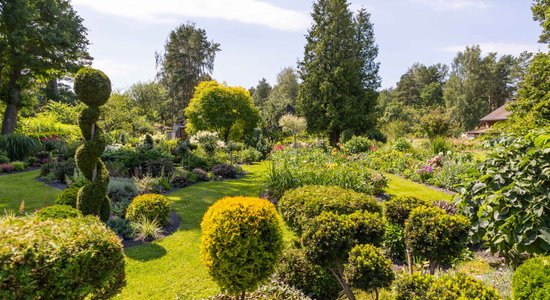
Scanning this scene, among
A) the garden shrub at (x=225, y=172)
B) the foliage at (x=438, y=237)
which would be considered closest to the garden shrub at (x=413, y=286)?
the foliage at (x=438, y=237)

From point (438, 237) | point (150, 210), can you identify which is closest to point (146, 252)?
point (150, 210)

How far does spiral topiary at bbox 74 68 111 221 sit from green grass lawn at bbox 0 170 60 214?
208 cm

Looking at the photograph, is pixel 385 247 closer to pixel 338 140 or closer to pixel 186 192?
pixel 186 192

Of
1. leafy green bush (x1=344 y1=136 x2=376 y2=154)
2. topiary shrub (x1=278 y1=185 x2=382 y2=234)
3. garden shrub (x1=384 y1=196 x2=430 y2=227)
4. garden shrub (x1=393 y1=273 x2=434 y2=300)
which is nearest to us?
garden shrub (x1=393 y1=273 x2=434 y2=300)

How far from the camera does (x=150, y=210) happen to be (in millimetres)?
6645

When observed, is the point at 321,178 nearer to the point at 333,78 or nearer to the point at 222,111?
the point at 222,111

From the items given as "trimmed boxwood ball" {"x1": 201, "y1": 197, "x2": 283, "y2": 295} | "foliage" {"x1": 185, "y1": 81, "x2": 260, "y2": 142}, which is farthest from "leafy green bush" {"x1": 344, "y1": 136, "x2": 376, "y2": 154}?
"trimmed boxwood ball" {"x1": 201, "y1": 197, "x2": 283, "y2": 295}

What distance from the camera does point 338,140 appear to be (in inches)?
935

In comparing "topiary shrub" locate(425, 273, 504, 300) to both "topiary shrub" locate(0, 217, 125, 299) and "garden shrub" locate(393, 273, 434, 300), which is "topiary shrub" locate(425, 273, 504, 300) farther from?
"topiary shrub" locate(0, 217, 125, 299)

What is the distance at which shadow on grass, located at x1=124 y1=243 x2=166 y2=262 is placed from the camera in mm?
5449

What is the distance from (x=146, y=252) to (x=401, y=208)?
179 inches

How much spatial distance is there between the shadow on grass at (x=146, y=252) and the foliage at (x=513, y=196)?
204 inches

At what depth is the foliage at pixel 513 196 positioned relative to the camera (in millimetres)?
3549

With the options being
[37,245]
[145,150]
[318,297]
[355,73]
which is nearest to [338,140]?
[355,73]
